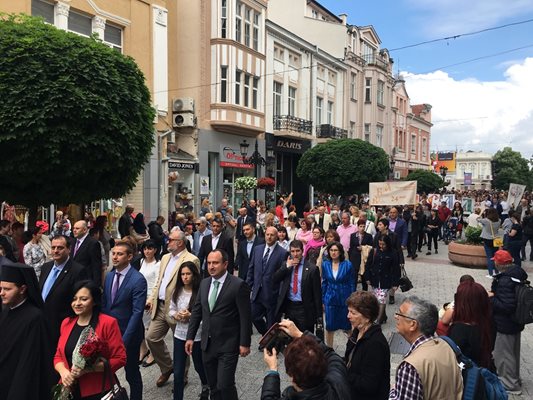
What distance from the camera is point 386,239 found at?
815cm

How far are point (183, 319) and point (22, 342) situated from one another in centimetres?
185

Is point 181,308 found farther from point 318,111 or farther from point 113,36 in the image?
point 318,111

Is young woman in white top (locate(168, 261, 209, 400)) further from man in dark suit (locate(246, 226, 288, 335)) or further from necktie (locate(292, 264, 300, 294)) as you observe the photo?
man in dark suit (locate(246, 226, 288, 335))

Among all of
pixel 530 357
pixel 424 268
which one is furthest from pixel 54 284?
pixel 424 268

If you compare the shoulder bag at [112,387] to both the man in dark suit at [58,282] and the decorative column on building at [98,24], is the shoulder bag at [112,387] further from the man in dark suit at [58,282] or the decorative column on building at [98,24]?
the decorative column on building at [98,24]

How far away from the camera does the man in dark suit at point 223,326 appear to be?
4.49 meters

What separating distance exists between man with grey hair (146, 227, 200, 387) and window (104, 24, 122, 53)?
14.8 metres

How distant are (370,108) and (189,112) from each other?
908 inches

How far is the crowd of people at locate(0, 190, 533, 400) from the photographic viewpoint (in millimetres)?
2979

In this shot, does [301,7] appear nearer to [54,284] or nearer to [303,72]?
[303,72]

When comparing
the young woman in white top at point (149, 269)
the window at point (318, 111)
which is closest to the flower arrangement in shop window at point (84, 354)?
the young woman in white top at point (149, 269)

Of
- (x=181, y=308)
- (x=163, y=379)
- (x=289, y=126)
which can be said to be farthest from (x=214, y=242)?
(x=289, y=126)

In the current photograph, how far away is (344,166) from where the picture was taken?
24219 millimetres

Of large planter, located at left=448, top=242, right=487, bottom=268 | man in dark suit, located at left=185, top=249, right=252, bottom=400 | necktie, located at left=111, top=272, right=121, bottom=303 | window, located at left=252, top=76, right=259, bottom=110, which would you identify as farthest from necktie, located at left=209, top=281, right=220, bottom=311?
window, located at left=252, top=76, right=259, bottom=110
